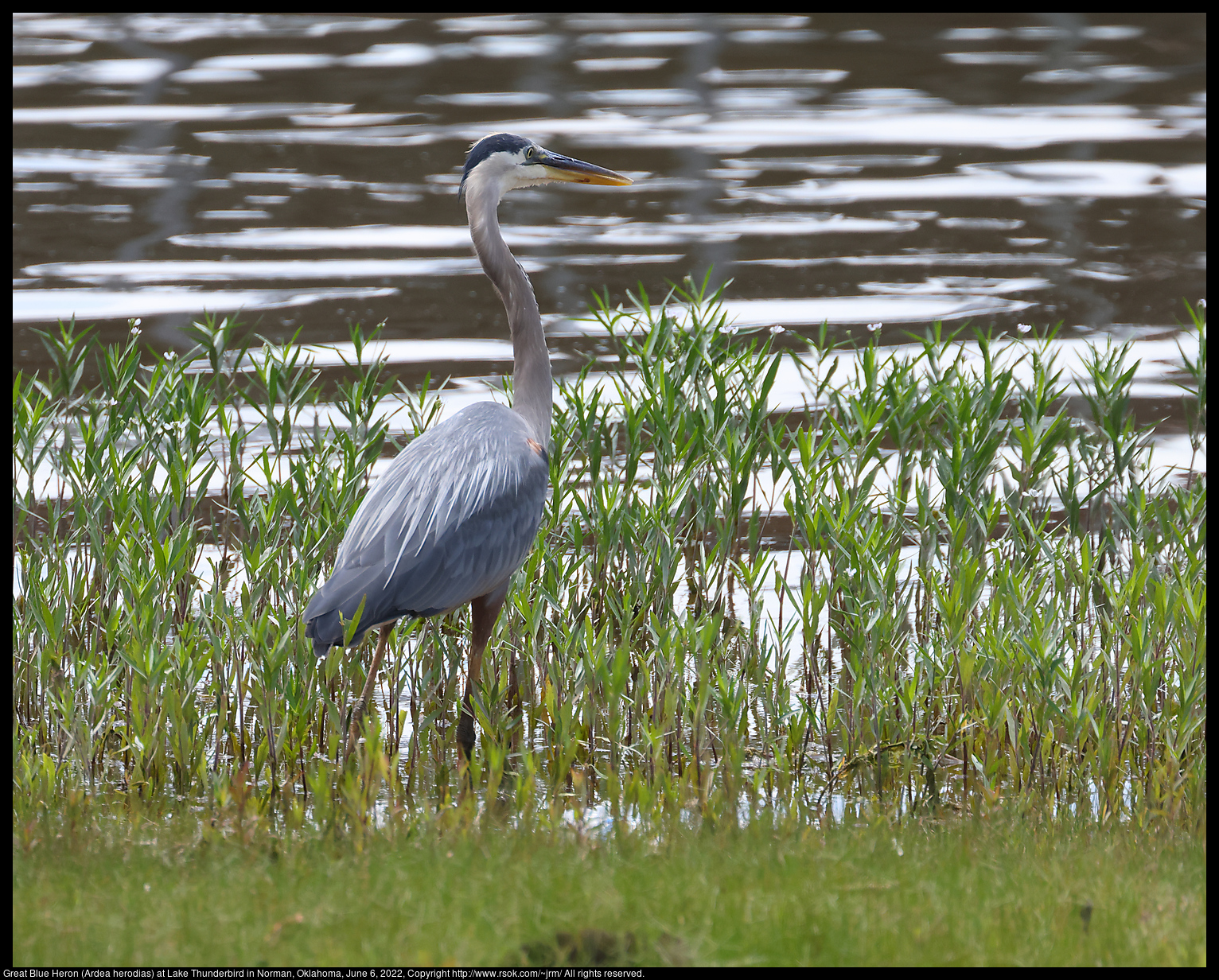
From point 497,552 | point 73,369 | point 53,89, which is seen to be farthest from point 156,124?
point 497,552

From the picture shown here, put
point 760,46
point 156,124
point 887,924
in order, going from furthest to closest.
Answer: point 760,46, point 156,124, point 887,924

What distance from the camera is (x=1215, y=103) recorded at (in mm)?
6219

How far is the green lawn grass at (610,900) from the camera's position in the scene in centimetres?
358

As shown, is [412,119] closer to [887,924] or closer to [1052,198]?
[1052,198]

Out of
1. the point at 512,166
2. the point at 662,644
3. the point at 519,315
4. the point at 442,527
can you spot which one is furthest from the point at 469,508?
the point at 512,166

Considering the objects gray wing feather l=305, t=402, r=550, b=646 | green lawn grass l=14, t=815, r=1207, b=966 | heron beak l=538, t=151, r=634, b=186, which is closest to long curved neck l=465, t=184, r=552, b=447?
gray wing feather l=305, t=402, r=550, b=646

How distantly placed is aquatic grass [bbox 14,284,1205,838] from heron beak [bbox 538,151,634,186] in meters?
0.72

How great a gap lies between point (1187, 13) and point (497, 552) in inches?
999

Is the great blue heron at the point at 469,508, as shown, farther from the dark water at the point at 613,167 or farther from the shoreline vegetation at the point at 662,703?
the dark water at the point at 613,167

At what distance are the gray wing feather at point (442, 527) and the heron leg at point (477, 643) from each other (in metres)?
0.10

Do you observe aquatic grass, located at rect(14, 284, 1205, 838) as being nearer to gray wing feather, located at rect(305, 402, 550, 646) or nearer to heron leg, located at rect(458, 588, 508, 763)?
heron leg, located at rect(458, 588, 508, 763)

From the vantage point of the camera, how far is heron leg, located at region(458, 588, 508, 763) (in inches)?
232

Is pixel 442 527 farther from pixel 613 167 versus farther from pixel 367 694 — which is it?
pixel 613 167

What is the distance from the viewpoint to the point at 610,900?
3771mm
